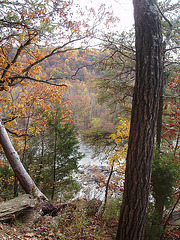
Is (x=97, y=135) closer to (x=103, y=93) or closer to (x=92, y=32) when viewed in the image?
(x=103, y=93)

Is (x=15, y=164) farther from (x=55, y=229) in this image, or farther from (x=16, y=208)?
(x=55, y=229)

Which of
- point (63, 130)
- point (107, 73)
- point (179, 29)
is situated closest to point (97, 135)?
point (107, 73)

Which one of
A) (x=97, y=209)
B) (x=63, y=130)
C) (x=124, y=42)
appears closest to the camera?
(x=97, y=209)

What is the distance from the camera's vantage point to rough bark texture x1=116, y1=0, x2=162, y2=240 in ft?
7.02

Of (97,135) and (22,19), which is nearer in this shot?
(22,19)

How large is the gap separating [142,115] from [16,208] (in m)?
2.53

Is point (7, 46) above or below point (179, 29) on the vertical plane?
below

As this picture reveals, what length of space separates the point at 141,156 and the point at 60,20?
3.95m

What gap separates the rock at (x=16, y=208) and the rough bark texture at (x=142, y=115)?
1694 mm

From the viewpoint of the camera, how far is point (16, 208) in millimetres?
2717

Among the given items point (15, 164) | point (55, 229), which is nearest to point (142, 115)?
point (55, 229)

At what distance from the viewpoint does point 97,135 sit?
5.93m

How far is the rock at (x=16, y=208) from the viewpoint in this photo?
251 centimetres

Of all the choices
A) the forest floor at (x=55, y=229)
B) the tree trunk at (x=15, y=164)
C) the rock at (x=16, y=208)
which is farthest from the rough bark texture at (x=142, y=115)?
the tree trunk at (x=15, y=164)
